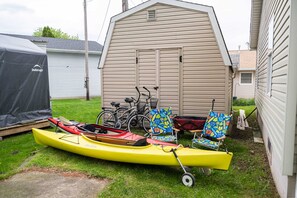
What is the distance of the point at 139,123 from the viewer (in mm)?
7359

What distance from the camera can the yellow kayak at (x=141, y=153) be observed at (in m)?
3.58

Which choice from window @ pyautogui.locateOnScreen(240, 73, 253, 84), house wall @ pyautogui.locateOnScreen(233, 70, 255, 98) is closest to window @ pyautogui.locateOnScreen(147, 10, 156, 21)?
house wall @ pyautogui.locateOnScreen(233, 70, 255, 98)

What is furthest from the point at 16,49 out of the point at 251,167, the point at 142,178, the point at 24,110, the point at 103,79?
the point at 251,167

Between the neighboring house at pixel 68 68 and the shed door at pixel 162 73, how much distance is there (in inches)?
453

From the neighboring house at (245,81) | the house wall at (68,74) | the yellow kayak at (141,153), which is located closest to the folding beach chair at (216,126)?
the yellow kayak at (141,153)

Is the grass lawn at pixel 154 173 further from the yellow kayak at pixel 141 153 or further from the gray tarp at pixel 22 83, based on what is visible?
the gray tarp at pixel 22 83

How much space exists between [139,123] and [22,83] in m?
3.64

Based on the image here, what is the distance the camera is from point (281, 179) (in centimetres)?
322

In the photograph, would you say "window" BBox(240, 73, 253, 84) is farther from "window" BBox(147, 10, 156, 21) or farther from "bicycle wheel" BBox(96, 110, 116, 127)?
"bicycle wheel" BBox(96, 110, 116, 127)

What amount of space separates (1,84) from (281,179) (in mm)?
6740

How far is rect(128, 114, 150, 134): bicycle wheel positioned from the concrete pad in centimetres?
317

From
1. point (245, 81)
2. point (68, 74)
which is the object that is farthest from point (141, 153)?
Answer: point (245, 81)

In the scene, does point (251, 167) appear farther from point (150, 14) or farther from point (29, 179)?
point (150, 14)

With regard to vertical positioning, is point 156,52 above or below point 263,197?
above
